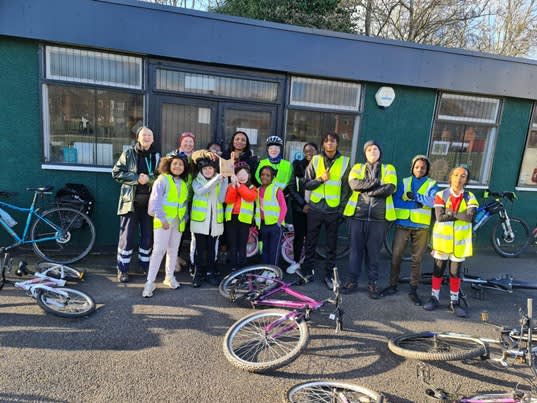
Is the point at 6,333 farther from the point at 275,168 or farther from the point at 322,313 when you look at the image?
the point at 275,168

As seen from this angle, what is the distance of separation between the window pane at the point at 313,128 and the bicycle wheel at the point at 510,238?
331 cm

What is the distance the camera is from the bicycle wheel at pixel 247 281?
4.22m

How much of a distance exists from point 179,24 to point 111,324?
13.7 ft

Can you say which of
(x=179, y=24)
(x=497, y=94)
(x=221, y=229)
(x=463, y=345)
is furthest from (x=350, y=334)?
(x=497, y=94)

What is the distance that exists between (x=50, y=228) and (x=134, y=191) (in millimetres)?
1616

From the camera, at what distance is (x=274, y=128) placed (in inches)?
246

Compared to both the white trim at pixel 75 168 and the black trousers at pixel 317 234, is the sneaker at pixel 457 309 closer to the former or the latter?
the black trousers at pixel 317 234

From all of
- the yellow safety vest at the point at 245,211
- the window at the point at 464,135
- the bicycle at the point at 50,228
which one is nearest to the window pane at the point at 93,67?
the bicycle at the point at 50,228

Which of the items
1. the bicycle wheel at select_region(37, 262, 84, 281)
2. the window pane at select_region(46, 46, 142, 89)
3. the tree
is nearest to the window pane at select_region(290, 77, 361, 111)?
the window pane at select_region(46, 46, 142, 89)

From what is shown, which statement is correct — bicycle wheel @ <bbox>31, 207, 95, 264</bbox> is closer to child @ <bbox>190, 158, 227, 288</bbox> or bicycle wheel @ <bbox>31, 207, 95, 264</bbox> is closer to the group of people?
the group of people

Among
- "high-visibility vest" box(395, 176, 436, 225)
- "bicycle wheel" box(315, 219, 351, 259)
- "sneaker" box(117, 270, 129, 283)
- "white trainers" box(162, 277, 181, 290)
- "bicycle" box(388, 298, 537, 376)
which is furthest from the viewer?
"bicycle wheel" box(315, 219, 351, 259)

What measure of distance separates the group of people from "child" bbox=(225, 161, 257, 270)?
1 centimetres

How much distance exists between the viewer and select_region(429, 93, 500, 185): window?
274 inches

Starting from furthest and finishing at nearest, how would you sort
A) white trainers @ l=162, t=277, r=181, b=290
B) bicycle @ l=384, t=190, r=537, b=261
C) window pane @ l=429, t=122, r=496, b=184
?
window pane @ l=429, t=122, r=496, b=184 < bicycle @ l=384, t=190, r=537, b=261 < white trainers @ l=162, t=277, r=181, b=290
